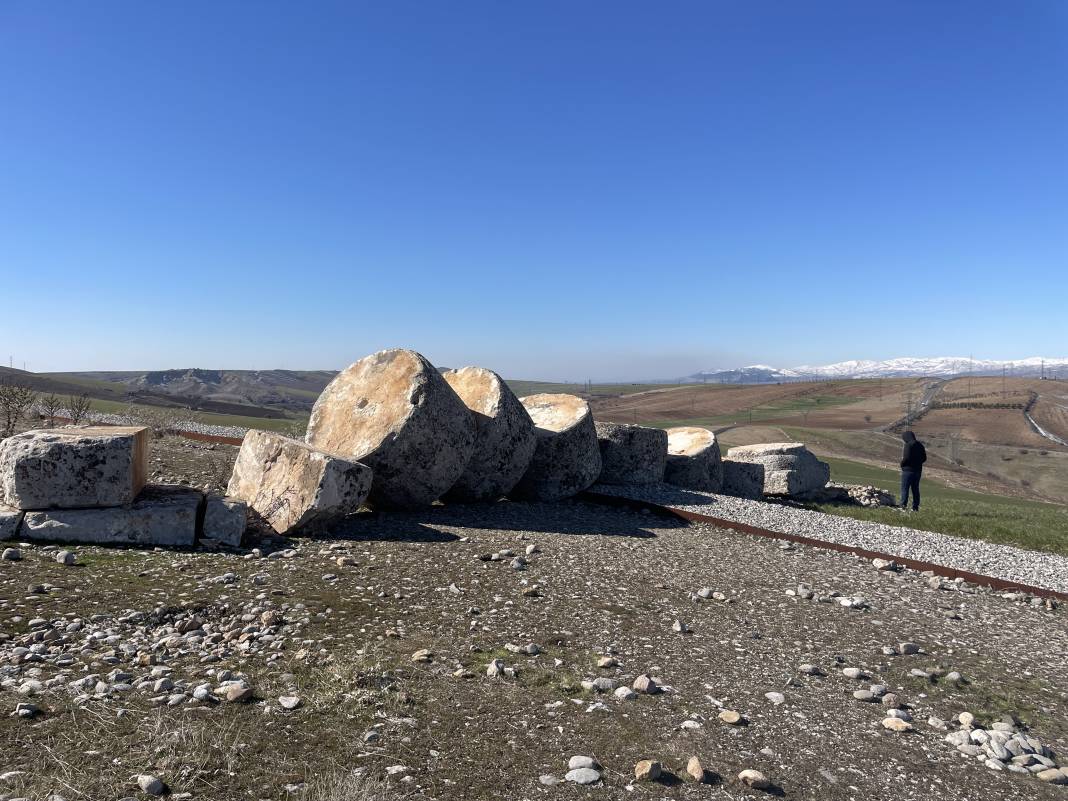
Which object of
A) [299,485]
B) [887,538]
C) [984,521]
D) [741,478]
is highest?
[299,485]

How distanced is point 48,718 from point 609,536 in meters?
7.36

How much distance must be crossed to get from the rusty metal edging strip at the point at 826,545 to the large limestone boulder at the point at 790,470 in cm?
657

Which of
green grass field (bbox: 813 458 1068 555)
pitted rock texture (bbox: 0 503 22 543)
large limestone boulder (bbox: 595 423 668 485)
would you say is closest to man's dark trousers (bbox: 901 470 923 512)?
green grass field (bbox: 813 458 1068 555)

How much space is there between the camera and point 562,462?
12.3m

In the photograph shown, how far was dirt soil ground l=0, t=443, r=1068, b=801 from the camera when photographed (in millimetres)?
3350

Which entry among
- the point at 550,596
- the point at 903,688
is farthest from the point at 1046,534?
the point at 550,596

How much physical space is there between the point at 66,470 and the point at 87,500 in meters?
0.39

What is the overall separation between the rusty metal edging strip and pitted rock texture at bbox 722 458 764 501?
532cm

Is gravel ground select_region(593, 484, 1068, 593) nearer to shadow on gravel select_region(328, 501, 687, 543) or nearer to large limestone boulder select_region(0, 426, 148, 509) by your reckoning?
shadow on gravel select_region(328, 501, 687, 543)

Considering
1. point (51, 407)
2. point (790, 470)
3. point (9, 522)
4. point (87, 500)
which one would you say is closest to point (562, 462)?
point (87, 500)

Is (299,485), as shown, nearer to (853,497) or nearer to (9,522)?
(9,522)

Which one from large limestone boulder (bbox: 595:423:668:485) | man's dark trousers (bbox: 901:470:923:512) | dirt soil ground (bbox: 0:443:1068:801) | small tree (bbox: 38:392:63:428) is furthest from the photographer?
small tree (bbox: 38:392:63:428)

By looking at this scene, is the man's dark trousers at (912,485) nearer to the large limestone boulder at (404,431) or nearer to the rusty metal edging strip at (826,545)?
the rusty metal edging strip at (826,545)

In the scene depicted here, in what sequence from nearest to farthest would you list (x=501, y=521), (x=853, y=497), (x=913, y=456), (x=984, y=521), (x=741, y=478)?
(x=501, y=521) < (x=984, y=521) < (x=913, y=456) < (x=741, y=478) < (x=853, y=497)
